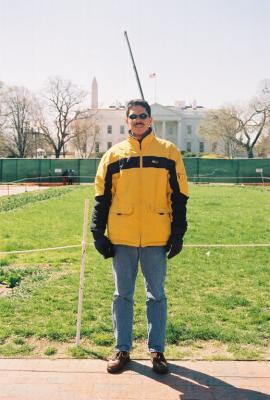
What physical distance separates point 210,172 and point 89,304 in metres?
37.9

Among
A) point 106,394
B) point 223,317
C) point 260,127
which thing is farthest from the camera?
point 260,127

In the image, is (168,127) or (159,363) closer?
(159,363)

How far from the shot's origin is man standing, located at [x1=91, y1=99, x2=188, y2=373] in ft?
13.2

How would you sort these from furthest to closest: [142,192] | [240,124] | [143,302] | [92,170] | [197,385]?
[240,124]
[92,170]
[143,302]
[142,192]
[197,385]

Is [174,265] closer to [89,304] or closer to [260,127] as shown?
[89,304]

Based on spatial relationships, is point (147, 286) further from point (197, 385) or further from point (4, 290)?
point (4, 290)

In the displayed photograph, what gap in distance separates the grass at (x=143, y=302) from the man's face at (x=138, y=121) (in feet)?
6.49

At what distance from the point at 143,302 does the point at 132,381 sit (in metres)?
2.38

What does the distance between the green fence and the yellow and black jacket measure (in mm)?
38537

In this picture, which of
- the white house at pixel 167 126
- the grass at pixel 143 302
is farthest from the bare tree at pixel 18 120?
the grass at pixel 143 302

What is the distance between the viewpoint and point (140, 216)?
159 inches

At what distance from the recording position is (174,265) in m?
8.59

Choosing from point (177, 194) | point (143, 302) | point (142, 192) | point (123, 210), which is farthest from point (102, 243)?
point (143, 302)

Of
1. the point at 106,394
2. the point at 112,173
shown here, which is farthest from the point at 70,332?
the point at 112,173
